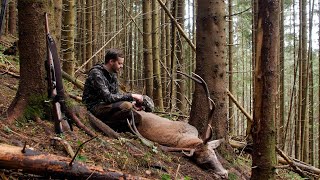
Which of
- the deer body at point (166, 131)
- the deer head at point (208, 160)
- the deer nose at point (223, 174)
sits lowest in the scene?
the deer nose at point (223, 174)

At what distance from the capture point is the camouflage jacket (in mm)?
5500

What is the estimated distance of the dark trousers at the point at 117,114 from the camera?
552cm

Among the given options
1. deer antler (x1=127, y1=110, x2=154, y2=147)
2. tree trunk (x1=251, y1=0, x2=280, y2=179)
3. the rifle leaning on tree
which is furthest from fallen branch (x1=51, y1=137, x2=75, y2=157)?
tree trunk (x1=251, y1=0, x2=280, y2=179)

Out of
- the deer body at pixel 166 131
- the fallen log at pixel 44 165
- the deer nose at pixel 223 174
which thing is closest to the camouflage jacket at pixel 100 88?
the deer body at pixel 166 131

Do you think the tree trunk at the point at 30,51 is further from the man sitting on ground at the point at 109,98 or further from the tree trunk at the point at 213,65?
the tree trunk at the point at 213,65

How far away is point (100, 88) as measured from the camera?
5.50 metres

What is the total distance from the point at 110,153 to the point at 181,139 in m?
1.50

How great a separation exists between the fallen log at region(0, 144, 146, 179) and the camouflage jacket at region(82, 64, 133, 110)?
2323 mm

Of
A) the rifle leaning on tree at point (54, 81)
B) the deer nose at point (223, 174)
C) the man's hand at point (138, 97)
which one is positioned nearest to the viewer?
the rifle leaning on tree at point (54, 81)

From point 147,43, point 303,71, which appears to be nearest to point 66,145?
point 147,43

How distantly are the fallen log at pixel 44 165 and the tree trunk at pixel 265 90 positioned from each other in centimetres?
161

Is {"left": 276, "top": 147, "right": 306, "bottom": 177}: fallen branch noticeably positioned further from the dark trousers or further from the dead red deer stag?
the dark trousers

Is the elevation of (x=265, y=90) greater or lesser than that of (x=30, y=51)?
lesser

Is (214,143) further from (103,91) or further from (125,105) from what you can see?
(103,91)
